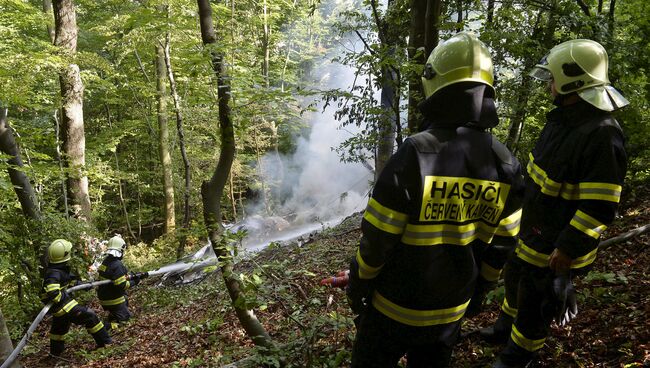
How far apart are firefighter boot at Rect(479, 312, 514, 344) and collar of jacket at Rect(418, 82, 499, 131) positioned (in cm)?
200

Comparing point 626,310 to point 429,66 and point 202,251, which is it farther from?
point 202,251

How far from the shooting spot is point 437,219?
6.28ft

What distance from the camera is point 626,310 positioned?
3.32m

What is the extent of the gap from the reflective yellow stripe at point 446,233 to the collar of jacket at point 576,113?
1.11 meters

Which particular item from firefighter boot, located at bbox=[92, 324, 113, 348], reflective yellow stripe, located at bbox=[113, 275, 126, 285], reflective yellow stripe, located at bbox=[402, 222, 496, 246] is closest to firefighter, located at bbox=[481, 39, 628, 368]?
reflective yellow stripe, located at bbox=[402, 222, 496, 246]

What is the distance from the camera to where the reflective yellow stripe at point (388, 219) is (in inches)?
71.5

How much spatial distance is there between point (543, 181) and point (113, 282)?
304 inches

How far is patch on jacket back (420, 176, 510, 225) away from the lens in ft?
6.13

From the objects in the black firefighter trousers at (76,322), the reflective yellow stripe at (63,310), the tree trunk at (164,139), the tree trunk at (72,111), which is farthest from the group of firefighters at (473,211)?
the tree trunk at (164,139)

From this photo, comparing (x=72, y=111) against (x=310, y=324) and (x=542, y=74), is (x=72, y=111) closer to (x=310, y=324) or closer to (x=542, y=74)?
(x=310, y=324)

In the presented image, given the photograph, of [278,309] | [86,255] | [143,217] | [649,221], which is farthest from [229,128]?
[143,217]

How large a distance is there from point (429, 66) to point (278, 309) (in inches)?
192

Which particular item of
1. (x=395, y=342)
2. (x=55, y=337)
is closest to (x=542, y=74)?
(x=395, y=342)

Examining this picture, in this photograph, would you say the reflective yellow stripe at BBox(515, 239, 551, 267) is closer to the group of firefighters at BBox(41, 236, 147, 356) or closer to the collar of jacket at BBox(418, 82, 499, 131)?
the collar of jacket at BBox(418, 82, 499, 131)
